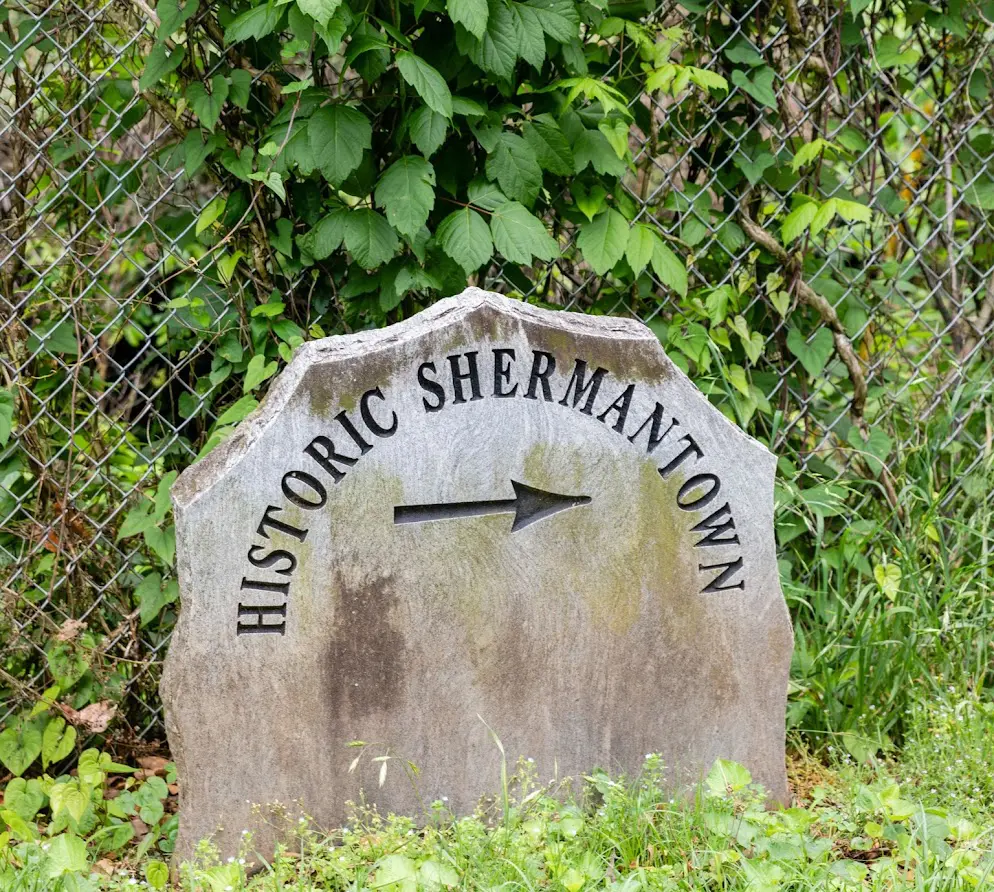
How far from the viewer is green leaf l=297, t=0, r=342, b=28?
2.41 m

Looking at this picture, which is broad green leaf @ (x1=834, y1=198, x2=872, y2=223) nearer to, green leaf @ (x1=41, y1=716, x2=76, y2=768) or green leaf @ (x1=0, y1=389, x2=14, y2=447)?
green leaf @ (x1=0, y1=389, x2=14, y2=447)

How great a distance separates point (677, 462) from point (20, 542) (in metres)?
1.69

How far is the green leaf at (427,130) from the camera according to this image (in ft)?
8.84

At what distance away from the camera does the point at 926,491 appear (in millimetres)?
3334

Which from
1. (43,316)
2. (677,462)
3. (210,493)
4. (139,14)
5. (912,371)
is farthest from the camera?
(912,371)

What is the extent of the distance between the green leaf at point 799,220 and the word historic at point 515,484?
88 cm

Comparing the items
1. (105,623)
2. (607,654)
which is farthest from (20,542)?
(607,654)

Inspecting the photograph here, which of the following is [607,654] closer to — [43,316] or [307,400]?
[307,400]

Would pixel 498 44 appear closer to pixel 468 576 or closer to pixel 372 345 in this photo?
pixel 372 345

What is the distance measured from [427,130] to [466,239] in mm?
258

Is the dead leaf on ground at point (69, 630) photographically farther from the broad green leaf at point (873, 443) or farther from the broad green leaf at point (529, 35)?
the broad green leaf at point (873, 443)

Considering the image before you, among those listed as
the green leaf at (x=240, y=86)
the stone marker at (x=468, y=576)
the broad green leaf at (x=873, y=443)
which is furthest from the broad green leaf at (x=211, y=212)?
the broad green leaf at (x=873, y=443)

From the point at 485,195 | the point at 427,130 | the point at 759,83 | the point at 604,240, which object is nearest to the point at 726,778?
the point at 604,240

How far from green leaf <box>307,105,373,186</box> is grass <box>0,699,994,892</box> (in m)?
1.38
